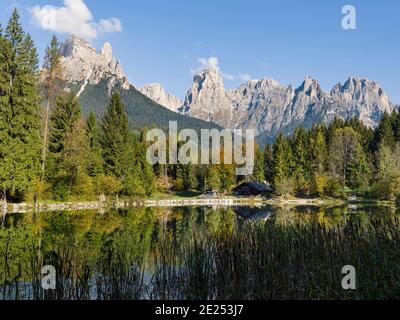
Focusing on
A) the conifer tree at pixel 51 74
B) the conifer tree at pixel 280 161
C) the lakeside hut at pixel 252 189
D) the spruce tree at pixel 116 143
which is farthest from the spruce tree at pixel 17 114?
the lakeside hut at pixel 252 189

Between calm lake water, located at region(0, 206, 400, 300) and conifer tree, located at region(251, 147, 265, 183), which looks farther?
conifer tree, located at region(251, 147, 265, 183)

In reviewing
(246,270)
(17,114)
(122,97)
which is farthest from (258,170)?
(122,97)

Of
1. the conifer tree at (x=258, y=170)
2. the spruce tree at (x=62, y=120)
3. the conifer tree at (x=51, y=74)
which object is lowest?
the conifer tree at (x=258, y=170)

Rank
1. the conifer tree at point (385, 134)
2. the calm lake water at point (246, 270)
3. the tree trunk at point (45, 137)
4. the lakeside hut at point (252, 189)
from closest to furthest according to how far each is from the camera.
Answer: the calm lake water at point (246, 270)
the tree trunk at point (45, 137)
the conifer tree at point (385, 134)
the lakeside hut at point (252, 189)

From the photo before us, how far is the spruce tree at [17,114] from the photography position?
28062mm

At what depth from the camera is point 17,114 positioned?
2955 centimetres

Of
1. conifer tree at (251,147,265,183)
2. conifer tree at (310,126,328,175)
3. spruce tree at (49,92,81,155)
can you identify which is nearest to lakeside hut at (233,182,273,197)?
conifer tree at (251,147,265,183)

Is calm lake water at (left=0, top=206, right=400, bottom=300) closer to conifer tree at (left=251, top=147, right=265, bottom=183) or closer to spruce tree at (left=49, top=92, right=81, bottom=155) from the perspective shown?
spruce tree at (left=49, top=92, right=81, bottom=155)

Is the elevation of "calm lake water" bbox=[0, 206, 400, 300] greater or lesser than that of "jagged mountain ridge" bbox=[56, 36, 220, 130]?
lesser

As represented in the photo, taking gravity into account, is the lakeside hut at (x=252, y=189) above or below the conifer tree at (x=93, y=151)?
below

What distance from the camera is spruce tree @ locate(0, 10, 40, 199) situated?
92.1ft

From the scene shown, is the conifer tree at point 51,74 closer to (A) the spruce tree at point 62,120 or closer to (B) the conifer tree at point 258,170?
(A) the spruce tree at point 62,120
